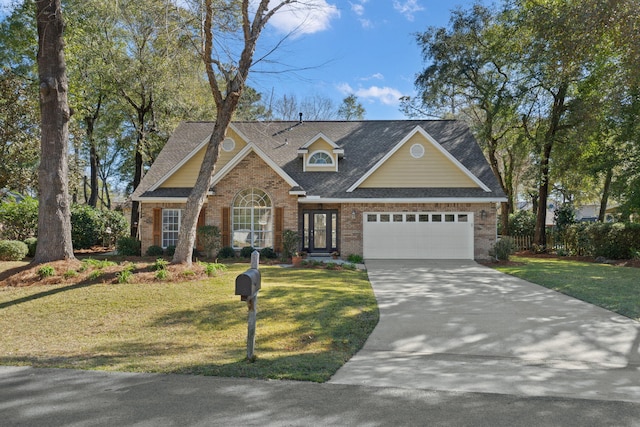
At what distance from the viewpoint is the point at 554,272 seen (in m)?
14.0

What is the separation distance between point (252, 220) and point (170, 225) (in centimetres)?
360

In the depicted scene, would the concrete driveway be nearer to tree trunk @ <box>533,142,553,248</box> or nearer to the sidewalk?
the sidewalk

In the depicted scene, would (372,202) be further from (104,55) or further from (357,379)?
(104,55)

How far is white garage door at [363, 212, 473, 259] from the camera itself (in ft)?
58.7

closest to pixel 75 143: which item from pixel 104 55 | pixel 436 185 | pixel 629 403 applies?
pixel 104 55

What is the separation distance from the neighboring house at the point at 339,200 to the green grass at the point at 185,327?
7220 mm

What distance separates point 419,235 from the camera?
18.0 meters

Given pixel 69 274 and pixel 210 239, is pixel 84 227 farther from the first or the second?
pixel 69 274

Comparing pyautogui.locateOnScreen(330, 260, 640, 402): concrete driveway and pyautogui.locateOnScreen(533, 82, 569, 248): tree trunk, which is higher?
pyautogui.locateOnScreen(533, 82, 569, 248): tree trunk

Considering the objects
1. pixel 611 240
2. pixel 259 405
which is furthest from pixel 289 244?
pixel 611 240

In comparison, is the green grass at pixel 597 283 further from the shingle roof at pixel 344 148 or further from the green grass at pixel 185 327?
the green grass at pixel 185 327

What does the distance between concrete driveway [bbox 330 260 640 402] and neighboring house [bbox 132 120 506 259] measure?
725cm

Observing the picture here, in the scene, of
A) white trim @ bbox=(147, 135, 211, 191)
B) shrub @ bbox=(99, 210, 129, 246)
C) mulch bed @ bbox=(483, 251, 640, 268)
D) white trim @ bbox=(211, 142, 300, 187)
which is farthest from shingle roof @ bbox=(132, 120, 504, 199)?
shrub @ bbox=(99, 210, 129, 246)

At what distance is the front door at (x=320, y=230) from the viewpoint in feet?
60.8
